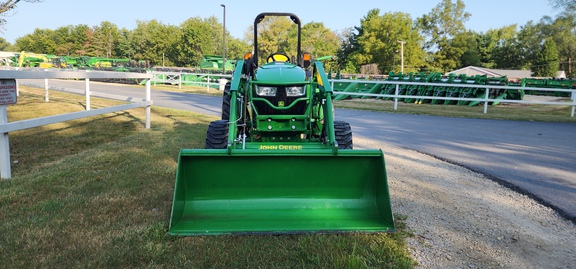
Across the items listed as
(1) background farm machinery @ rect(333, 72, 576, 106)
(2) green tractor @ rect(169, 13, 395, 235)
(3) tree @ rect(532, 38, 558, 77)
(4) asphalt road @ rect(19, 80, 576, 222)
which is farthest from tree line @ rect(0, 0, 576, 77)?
(2) green tractor @ rect(169, 13, 395, 235)

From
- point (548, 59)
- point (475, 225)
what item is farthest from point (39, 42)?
point (475, 225)

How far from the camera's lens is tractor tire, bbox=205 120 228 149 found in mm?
5180

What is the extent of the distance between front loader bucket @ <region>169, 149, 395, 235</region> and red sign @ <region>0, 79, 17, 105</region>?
9.03ft

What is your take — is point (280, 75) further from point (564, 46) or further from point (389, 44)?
point (564, 46)

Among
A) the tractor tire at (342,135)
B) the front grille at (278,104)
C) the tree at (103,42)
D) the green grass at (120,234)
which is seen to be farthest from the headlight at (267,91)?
the tree at (103,42)

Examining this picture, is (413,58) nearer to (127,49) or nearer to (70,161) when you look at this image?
(127,49)

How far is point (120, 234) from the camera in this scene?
3.44m

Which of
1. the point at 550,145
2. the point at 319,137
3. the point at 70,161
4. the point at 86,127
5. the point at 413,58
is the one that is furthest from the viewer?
the point at 413,58

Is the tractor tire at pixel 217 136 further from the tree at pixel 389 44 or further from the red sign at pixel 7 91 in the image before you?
the tree at pixel 389 44

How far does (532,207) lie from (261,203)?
2.96 meters

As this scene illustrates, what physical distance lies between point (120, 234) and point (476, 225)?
3.17 m

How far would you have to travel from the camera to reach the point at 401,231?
3.75 m

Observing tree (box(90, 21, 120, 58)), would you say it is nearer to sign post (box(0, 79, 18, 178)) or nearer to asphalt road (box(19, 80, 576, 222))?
asphalt road (box(19, 80, 576, 222))

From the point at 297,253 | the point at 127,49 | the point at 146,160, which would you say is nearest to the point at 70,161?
the point at 146,160
